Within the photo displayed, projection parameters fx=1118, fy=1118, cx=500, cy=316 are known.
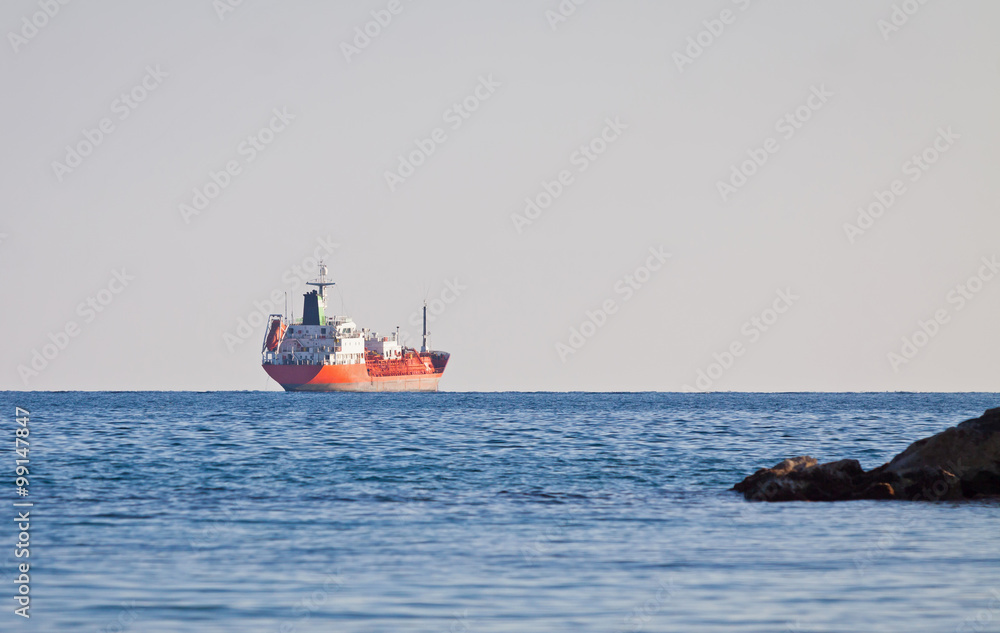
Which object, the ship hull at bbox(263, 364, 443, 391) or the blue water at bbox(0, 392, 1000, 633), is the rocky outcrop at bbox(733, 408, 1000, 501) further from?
the ship hull at bbox(263, 364, 443, 391)

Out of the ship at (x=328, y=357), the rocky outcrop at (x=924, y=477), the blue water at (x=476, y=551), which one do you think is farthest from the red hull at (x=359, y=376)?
the rocky outcrop at (x=924, y=477)

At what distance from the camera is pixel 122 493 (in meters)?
25.5

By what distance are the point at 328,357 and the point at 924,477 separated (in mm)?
140053

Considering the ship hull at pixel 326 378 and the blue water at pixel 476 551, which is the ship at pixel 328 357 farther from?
the blue water at pixel 476 551

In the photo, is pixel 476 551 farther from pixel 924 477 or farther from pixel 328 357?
pixel 328 357

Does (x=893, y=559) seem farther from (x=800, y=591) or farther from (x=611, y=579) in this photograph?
(x=611, y=579)

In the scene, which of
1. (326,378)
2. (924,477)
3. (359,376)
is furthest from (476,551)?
(359,376)

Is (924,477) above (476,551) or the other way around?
above

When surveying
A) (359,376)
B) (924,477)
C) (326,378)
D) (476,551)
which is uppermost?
(359,376)

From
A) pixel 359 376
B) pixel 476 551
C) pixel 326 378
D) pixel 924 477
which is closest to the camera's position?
pixel 476 551

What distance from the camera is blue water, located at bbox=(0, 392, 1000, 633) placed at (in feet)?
41.9

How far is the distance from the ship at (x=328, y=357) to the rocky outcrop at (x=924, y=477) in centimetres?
13760

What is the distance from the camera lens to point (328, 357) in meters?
161

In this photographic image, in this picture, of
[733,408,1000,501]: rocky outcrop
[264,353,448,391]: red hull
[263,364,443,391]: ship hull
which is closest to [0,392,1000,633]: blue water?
[733,408,1000,501]: rocky outcrop
